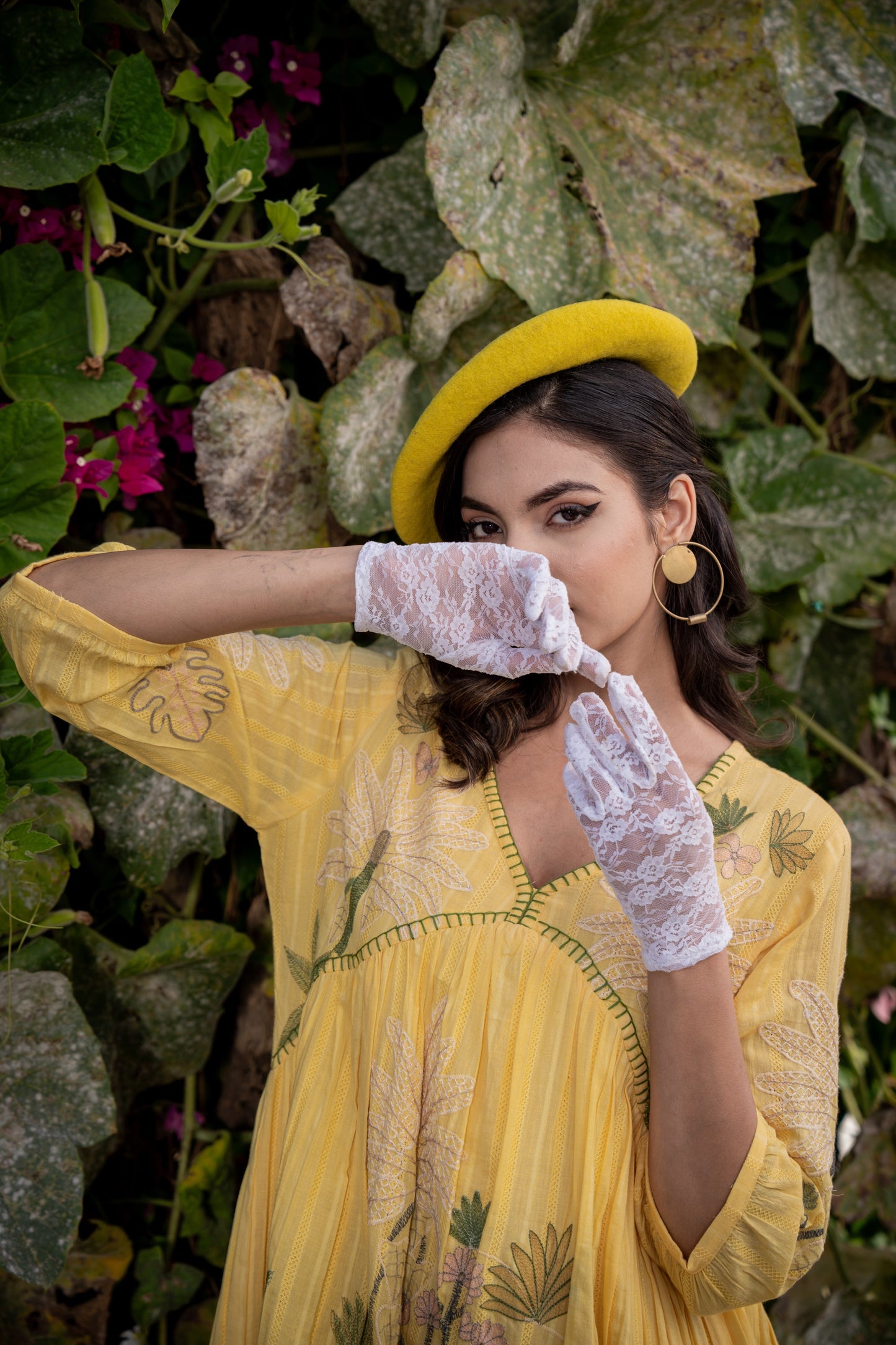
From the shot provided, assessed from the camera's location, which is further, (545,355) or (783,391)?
(783,391)

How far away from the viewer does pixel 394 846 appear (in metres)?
0.93

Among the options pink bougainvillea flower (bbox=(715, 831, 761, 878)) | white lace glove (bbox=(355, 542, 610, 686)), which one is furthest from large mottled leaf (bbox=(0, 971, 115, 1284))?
pink bougainvillea flower (bbox=(715, 831, 761, 878))

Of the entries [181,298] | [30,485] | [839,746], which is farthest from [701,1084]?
[181,298]

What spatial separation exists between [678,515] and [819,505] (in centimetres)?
61

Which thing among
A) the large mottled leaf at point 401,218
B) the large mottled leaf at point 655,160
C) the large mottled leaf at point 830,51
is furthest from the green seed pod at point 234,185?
the large mottled leaf at point 830,51

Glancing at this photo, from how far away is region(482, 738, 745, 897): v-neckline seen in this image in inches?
35.3

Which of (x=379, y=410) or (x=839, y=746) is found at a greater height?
(x=379, y=410)

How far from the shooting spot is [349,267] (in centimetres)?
124

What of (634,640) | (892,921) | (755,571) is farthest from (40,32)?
(892,921)

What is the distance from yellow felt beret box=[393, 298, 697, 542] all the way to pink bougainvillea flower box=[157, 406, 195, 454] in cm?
33

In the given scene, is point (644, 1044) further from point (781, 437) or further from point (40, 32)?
point (40, 32)

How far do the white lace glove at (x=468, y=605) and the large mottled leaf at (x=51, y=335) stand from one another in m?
0.42

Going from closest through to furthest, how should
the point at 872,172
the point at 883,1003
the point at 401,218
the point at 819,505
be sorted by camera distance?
the point at 401,218 < the point at 872,172 < the point at 819,505 < the point at 883,1003

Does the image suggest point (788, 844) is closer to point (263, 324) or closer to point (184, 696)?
point (184, 696)
